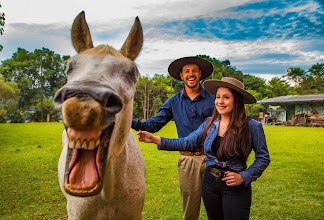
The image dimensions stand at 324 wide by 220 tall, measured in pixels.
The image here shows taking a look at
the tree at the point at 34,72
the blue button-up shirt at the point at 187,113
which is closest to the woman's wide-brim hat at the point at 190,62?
the blue button-up shirt at the point at 187,113

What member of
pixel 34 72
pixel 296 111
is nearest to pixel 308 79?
pixel 296 111

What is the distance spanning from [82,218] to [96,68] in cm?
143

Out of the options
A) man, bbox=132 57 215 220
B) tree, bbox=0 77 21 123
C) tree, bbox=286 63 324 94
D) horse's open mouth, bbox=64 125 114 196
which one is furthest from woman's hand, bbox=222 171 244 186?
tree, bbox=286 63 324 94

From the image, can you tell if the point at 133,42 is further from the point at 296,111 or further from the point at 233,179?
the point at 296,111

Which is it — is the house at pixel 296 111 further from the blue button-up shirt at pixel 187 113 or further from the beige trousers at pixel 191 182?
the beige trousers at pixel 191 182

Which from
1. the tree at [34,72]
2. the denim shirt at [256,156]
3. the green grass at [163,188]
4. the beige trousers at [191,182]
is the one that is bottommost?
the green grass at [163,188]

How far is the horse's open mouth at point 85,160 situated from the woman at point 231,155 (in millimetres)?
1319

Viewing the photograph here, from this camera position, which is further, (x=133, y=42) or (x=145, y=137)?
(x=145, y=137)

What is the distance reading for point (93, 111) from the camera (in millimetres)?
1146

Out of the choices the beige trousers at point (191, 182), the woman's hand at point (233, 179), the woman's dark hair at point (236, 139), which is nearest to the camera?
the woman's hand at point (233, 179)

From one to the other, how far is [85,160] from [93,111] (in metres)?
0.39

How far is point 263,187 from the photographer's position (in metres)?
5.99

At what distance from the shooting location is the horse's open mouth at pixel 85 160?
126cm

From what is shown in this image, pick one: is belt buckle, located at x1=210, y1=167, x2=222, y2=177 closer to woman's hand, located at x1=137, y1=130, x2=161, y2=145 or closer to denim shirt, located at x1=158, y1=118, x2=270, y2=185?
denim shirt, located at x1=158, y1=118, x2=270, y2=185
